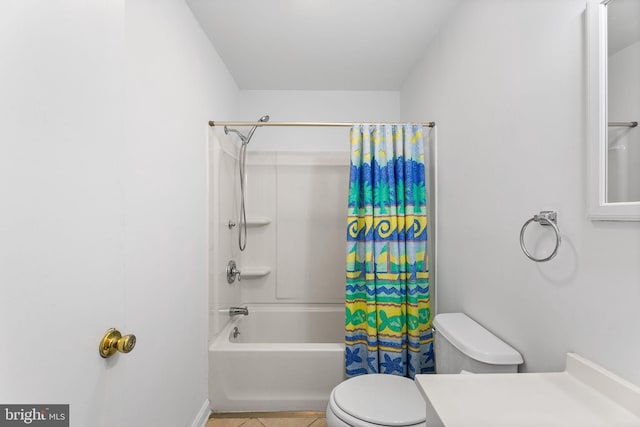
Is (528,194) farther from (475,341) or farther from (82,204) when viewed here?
(82,204)

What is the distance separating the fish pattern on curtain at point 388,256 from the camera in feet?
6.08

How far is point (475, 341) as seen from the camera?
4.12 ft

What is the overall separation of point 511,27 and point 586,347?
1187mm

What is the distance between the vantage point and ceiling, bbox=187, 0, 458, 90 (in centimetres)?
172

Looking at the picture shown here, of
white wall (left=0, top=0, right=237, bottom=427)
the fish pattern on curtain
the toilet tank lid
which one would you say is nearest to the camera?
white wall (left=0, top=0, right=237, bottom=427)

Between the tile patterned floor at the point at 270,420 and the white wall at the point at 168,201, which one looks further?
the tile patterned floor at the point at 270,420

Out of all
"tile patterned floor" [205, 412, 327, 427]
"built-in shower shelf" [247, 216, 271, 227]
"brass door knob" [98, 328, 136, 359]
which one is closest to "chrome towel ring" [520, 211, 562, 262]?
"brass door knob" [98, 328, 136, 359]

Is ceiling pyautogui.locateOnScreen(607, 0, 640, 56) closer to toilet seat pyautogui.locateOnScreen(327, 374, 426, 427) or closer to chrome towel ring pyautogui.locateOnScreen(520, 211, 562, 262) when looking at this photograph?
chrome towel ring pyautogui.locateOnScreen(520, 211, 562, 262)

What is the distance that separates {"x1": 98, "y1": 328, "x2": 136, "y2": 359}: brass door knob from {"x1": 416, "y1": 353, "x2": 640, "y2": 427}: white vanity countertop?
0.78 metres

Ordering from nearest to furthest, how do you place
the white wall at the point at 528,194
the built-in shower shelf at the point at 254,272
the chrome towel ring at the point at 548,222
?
the white wall at the point at 528,194, the chrome towel ring at the point at 548,222, the built-in shower shelf at the point at 254,272

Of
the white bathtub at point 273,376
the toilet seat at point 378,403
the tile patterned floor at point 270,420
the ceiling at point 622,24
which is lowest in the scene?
the tile patterned floor at point 270,420

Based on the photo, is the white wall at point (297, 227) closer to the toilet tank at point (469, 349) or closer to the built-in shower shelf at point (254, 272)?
the built-in shower shelf at point (254, 272)

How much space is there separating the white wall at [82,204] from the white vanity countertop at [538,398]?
85 cm

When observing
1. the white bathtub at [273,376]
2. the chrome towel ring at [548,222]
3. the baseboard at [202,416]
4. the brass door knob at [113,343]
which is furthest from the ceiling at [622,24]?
the baseboard at [202,416]
